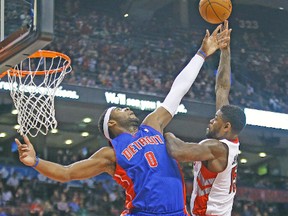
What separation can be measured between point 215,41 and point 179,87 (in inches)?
24.0

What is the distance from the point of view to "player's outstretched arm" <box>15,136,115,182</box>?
16.8ft

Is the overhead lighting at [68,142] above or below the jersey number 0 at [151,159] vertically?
below

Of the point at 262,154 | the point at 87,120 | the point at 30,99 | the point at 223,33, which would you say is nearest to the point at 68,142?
the point at 87,120

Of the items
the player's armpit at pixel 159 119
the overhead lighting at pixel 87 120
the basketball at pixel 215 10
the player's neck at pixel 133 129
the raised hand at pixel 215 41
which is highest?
the basketball at pixel 215 10

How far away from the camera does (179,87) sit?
5.89 meters

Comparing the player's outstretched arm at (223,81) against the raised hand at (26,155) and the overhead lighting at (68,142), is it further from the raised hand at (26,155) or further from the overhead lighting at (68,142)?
the overhead lighting at (68,142)

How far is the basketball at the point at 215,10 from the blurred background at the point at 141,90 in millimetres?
9650

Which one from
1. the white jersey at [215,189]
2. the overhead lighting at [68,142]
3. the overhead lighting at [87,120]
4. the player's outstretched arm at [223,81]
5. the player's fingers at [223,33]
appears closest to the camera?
the white jersey at [215,189]

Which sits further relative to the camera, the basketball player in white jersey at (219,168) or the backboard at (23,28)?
the basketball player in white jersey at (219,168)

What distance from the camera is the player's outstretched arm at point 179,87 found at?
5773 millimetres

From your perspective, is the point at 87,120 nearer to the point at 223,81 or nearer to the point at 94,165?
the point at 223,81

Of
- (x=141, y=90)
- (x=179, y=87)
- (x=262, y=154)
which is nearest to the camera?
(x=179, y=87)

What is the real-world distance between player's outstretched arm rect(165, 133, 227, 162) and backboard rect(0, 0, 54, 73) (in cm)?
127

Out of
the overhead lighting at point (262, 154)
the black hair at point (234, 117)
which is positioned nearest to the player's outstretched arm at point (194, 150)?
the black hair at point (234, 117)
